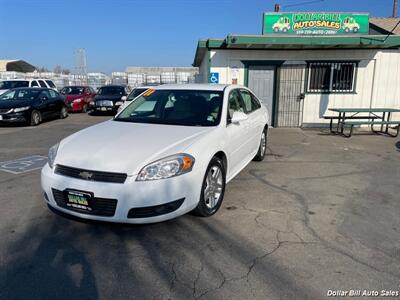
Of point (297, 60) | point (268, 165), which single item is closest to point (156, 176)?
point (268, 165)

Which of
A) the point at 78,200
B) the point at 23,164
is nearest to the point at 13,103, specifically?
the point at 23,164

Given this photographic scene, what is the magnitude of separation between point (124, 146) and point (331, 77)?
9369mm

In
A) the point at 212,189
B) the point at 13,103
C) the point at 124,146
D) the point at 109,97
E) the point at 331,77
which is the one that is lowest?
the point at 212,189

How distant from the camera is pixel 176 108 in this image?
4.41 m

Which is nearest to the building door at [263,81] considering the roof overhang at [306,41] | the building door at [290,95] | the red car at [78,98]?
the building door at [290,95]

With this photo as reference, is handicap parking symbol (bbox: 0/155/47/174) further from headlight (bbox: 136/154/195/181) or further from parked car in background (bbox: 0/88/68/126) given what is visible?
parked car in background (bbox: 0/88/68/126)

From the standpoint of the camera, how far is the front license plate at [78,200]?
2.91 meters

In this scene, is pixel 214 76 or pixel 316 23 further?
pixel 316 23

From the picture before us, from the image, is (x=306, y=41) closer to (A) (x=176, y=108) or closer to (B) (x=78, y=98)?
(A) (x=176, y=108)

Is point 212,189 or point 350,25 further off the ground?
point 350,25

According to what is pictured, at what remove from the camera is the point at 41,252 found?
9.73ft

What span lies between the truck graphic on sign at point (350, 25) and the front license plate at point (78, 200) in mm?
13496

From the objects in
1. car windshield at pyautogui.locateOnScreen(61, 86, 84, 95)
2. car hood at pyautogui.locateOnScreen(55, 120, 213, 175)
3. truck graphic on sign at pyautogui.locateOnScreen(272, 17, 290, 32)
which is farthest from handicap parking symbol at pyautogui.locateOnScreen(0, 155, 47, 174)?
car windshield at pyautogui.locateOnScreen(61, 86, 84, 95)

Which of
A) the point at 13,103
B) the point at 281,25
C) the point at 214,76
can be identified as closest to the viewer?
the point at 214,76
